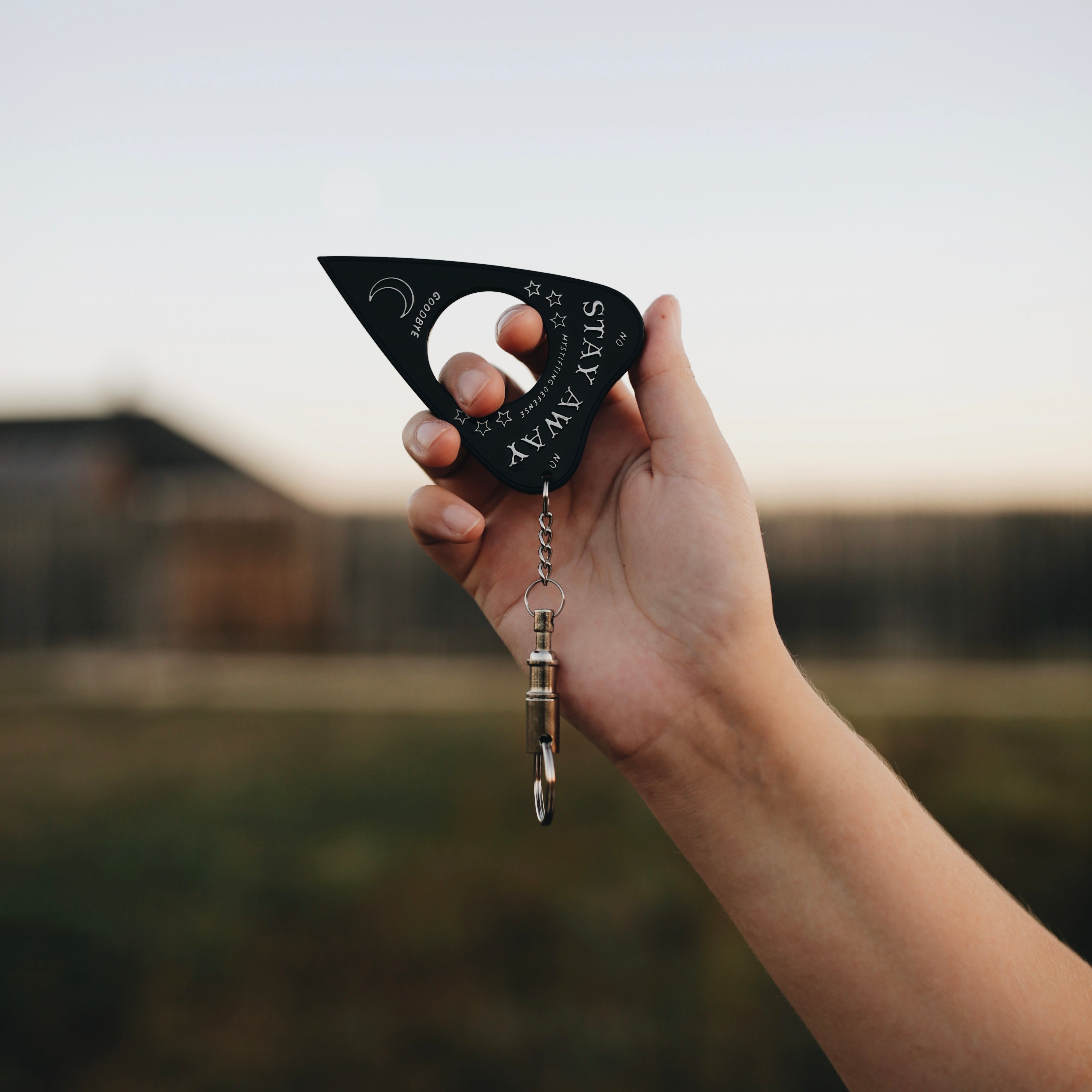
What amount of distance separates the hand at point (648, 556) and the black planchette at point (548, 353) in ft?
0.14

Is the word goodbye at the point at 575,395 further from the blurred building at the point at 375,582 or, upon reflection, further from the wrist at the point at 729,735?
the blurred building at the point at 375,582

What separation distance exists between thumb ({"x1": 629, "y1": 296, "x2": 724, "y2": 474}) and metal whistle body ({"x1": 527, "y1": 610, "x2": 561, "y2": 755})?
1.26 feet

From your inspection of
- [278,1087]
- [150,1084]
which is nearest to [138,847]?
[150,1084]

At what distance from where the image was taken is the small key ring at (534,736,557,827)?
1.18m

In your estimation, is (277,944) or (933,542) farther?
(933,542)

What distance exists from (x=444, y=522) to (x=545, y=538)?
20 centimetres

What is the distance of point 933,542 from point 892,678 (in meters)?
1.75

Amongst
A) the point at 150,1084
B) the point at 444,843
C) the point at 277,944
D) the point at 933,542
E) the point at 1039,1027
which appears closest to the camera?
the point at 1039,1027

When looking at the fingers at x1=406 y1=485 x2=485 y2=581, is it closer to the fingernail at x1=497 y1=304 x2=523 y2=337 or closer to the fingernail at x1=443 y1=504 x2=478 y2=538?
the fingernail at x1=443 y1=504 x2=478 y2=538

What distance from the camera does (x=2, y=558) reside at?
795cm

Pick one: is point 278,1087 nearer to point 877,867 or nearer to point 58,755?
point 877,867

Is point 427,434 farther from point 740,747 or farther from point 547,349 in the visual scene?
point 740,747

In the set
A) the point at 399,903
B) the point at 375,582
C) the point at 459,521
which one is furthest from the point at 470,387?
the point at 375,582

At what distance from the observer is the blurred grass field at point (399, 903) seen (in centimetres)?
265
